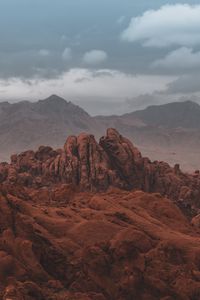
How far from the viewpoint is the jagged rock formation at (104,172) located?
103375mm

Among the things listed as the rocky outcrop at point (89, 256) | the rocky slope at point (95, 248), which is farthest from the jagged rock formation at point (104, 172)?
the rocky outcrop at point (89, 256)

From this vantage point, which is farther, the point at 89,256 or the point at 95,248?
the point at 95,248

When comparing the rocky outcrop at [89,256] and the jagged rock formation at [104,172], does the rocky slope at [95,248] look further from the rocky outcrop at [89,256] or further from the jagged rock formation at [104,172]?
the jagged rock formation at [104,172]

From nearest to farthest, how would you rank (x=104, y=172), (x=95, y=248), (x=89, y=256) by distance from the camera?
1. (x=89, y=256)
2. (x=95, y=248)
3. (x=104, y=172)

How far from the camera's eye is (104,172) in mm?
103250

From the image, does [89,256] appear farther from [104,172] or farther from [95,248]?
[104,172]

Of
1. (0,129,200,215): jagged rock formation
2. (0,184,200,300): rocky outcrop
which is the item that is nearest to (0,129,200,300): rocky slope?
(0,184,200,300): rocky outcrop

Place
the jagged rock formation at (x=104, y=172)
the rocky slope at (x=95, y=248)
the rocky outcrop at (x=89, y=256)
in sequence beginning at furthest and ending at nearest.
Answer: the jagged rock formation at (x=104, y=172) < the rocky slope at (x=95, y=248) < the rocky outcrop at (x=89, y=256)

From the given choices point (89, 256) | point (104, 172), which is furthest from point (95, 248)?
point (104, 172)

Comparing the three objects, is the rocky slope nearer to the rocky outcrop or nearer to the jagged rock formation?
the rocky outcrop

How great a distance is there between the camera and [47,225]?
155ft

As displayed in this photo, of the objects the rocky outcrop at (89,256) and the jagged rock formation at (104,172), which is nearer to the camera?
the rocky outcrop at (89,256)

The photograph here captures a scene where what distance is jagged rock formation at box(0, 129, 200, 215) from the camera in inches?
4070

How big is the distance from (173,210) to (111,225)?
12.4 m
